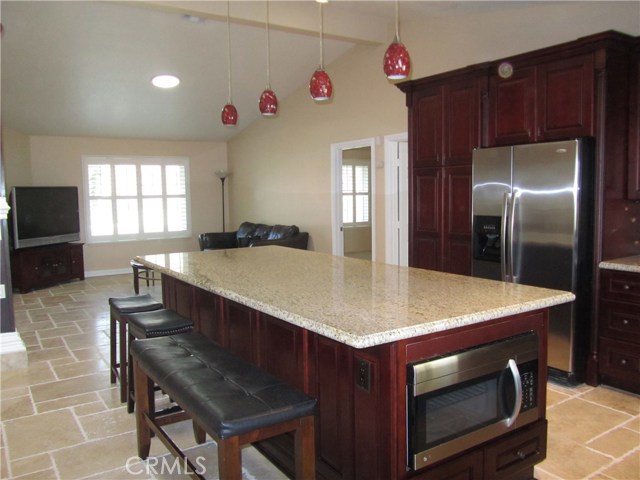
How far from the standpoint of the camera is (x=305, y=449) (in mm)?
1889

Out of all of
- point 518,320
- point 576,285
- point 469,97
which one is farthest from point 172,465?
point 469,97

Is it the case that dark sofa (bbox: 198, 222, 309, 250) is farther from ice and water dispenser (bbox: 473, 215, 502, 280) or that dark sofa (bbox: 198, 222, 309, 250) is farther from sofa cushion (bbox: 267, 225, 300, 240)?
ice and water dispenser (bbox: 473, 215, 502, 280)

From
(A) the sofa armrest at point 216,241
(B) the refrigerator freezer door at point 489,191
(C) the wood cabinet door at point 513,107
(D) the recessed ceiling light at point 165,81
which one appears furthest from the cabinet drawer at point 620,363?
(A) the sofa armrest at point 216,241

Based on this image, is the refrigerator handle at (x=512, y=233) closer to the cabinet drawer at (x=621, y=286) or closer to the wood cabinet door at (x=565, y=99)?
the wood cabinet door at (x=565, y=99)

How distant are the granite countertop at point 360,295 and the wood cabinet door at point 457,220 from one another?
47.8 inches

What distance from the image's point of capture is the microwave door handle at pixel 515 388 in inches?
83.7

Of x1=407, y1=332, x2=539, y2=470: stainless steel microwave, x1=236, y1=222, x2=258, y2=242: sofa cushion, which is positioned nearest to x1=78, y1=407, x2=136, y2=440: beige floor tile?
x1=407, y1=332, x2=539, y2=470: stainless steel microwave

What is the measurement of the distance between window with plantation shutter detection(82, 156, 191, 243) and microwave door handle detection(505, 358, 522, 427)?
8.18 meters

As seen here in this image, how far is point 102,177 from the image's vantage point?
29.4ft

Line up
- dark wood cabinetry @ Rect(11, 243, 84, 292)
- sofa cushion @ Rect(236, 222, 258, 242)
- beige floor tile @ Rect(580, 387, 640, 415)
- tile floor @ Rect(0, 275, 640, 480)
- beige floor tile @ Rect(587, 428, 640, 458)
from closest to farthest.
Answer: tile floor @ Rect(0, 275, 640, 480), beige floor tile @ Rect(587, 428, 640, 458), beige floor tile @ Rect(580, 387, 640, 415), dark wood cabinetry @ Rect(11, 243, 84, 292), sofa cushion @ Rect(236, 222, 258, 242)

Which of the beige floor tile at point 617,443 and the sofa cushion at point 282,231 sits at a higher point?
the sofa cushion at point 282,231

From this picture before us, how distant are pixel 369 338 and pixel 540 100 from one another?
278 centimetres

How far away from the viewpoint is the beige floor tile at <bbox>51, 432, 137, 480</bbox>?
2670mm

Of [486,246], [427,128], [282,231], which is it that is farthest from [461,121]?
[282,231]
